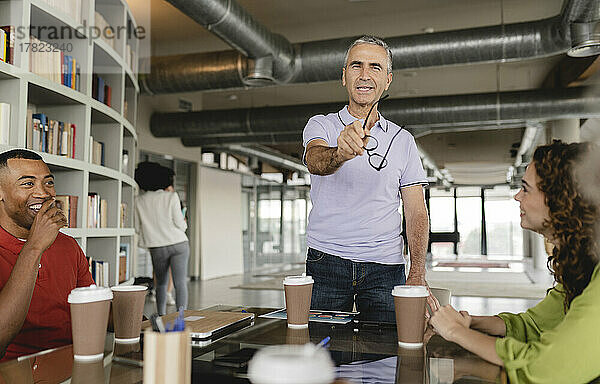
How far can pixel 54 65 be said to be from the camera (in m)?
3.31

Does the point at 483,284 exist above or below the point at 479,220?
below

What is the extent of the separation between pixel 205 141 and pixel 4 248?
29.3 feet

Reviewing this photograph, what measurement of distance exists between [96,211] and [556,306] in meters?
3.30

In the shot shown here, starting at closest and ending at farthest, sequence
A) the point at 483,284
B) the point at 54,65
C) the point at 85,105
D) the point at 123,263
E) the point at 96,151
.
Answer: the point at 54,65 → the point at 85,105 → the point at 96,151 → the point at 123,263 → the point at 483,284

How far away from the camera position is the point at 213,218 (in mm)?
11398

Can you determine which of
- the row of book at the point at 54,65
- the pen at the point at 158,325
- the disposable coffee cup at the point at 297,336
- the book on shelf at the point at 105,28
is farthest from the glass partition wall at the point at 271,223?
the pen at the point at 158,325

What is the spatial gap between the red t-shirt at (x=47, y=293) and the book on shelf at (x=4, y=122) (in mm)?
1202

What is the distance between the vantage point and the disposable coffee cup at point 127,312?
1.23 meters

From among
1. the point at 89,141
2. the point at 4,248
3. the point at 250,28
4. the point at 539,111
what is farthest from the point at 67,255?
the point at 539,111

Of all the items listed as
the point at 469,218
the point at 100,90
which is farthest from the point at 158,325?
the point at 469,218

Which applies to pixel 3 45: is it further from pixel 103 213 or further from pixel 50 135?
pixel 103 213

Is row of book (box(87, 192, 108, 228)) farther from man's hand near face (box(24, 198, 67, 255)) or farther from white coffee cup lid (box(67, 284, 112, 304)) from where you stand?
white coffee cup lid (box(67, 284, 112, 304))

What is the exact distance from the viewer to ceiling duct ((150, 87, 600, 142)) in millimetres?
7902

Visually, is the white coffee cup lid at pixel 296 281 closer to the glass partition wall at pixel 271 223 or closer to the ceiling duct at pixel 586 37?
the ceiling duct at pixel 586 37
